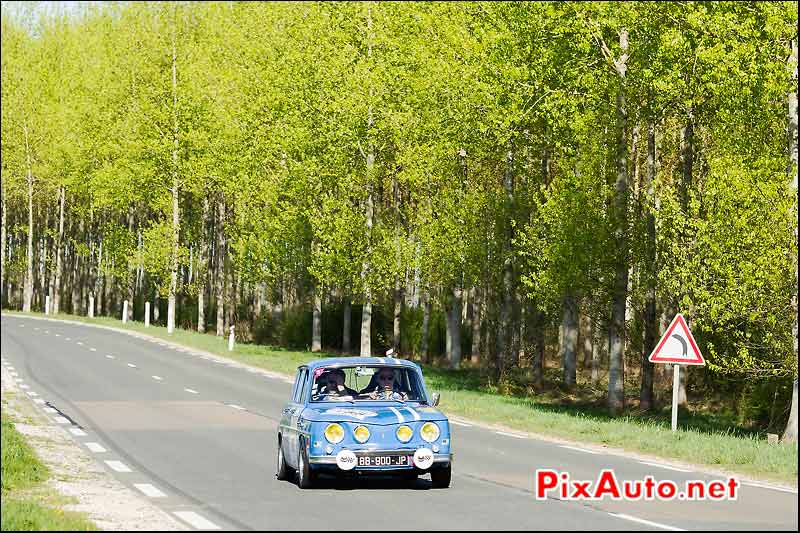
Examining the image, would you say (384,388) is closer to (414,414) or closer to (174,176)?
A: (414,414)

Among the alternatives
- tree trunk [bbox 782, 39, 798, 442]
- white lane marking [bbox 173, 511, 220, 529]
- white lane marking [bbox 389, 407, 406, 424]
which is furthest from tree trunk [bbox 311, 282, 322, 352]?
white lane marking [bbox 173, 511, 220, 529]

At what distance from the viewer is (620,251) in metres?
31.7

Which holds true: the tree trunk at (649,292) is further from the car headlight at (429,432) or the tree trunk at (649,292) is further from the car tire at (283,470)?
the car headlight at (429,432)

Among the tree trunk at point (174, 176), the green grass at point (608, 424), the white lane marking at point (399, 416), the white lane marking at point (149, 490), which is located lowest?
the green grass at point (608, 424)

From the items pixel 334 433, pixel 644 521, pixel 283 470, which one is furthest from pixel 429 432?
pixel 644 521

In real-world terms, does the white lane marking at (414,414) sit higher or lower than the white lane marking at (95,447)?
higher

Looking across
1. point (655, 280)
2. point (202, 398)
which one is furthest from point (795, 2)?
point (202, 398)

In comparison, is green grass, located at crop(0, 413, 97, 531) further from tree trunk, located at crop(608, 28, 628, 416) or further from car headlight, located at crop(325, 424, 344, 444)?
tree trunk, located at crop(608, 28, 628, 416)

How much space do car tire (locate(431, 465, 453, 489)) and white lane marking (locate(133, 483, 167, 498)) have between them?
10.0ft

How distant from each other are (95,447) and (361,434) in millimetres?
6389

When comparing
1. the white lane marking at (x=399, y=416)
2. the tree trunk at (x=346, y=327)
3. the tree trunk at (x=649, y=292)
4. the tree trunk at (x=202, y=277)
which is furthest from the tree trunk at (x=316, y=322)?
the white lane marking at (x=399, y=416)

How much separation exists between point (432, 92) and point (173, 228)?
27.5 m

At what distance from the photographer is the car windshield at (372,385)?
52.8 feet

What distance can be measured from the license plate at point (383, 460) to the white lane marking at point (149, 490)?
2.18m
